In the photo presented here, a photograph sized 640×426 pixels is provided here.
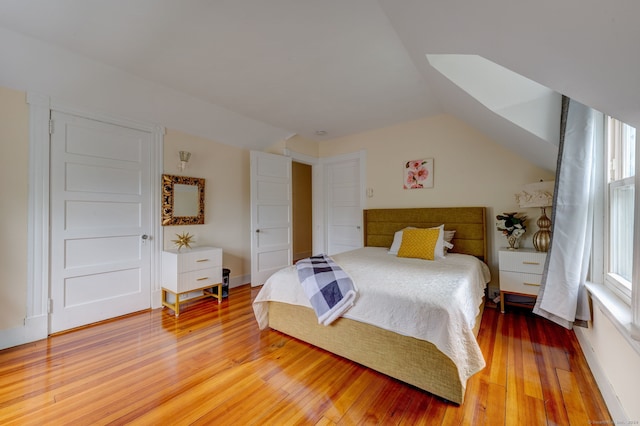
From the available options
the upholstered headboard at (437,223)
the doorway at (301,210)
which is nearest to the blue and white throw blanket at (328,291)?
the upholstered headboard at (437,223)

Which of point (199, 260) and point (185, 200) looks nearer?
point (199, 260)

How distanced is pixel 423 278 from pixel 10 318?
3.32m

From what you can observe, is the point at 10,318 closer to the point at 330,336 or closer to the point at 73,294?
the point at 73,294

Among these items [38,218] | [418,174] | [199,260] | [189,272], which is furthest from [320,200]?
[38,218]

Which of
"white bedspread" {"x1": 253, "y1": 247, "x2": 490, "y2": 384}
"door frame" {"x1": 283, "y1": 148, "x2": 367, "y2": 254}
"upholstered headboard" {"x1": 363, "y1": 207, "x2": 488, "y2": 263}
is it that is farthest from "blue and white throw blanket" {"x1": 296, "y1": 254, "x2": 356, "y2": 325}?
"door frame" {"x1": 283, "y1": 148, "x2": 367, "y2": 254}

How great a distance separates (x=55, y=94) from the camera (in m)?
2.29

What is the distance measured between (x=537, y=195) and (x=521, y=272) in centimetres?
79

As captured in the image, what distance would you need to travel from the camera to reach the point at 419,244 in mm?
2854

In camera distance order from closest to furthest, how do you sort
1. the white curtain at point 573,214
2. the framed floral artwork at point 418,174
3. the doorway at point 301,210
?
the white curtain at point 573,214 < the framed floral artwork at point 418,174 < the doorway at point 301,210

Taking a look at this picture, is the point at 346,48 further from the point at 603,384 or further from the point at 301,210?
the point at 301,210

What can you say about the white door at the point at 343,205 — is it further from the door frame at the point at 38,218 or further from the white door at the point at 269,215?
the door frame at the point at 38,218

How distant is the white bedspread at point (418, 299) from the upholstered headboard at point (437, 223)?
0.61 meters

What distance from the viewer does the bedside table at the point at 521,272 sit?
2553 mm

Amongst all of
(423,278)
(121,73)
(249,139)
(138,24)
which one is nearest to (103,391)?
(423,278)
